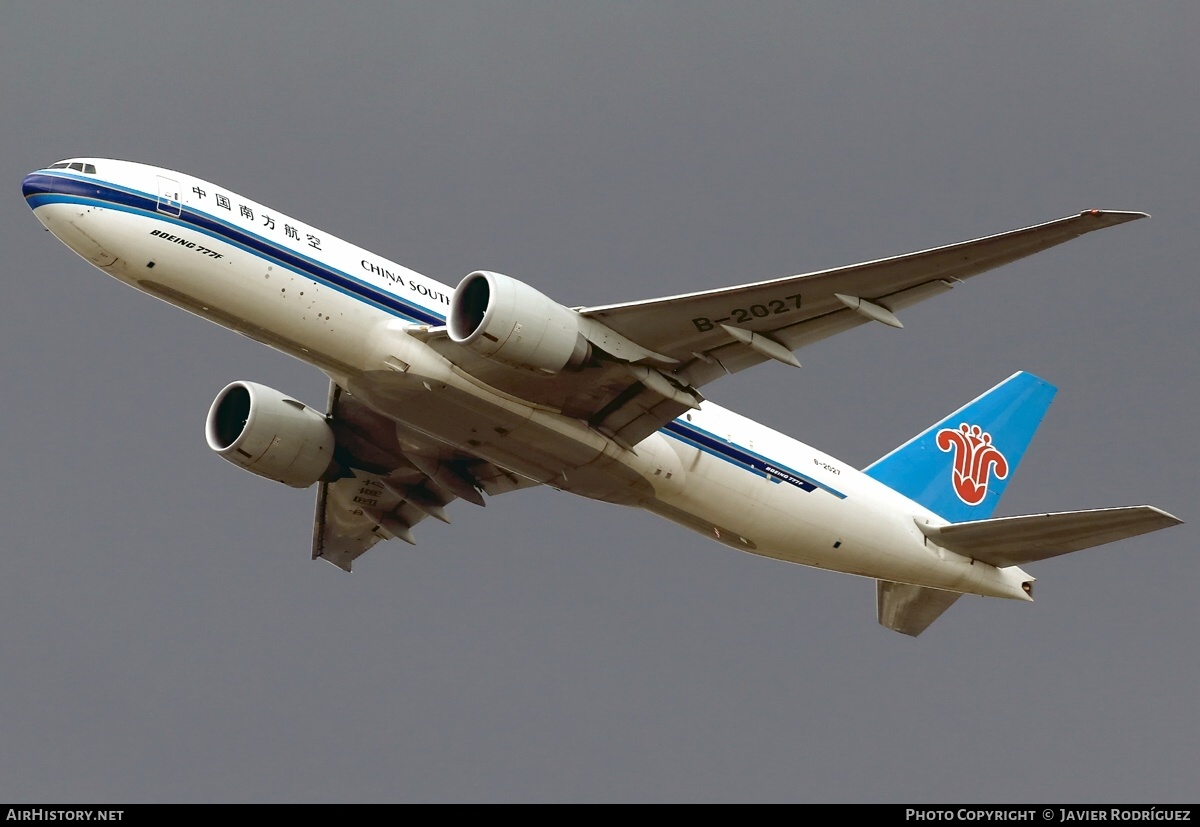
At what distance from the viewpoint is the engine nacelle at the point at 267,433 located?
3550 cm

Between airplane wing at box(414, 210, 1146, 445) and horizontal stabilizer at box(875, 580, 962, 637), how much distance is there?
960 cm

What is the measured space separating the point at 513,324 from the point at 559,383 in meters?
2.18

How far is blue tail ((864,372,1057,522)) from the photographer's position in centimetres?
3812

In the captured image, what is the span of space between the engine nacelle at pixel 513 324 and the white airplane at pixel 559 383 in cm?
4

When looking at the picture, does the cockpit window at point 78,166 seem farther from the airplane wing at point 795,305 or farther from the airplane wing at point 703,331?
the airplane wing at point 795,305

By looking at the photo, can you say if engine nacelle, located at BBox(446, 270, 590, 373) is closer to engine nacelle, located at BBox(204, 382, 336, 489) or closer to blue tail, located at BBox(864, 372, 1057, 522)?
engine nacelle, located at BBox(204, 382, 336, 489)

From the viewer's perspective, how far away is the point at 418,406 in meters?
31.4

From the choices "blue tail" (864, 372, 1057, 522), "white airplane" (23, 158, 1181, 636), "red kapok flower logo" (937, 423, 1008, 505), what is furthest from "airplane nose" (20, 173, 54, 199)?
"red kapok flower logo" (937, 423, 1008, 505)

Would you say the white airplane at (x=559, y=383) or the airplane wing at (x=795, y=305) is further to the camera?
the white airplane at (x=559, y=383)

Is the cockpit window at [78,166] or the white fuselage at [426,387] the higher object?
the cockpit window at [78,166]

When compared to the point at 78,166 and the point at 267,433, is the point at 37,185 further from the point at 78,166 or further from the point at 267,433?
the point at 267,433

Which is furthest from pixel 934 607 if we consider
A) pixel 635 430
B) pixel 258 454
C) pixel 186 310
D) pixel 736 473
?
pixel 186 310

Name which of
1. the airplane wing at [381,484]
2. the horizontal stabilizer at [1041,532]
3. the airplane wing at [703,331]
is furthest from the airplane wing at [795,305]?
the airplane wing at [381,484]

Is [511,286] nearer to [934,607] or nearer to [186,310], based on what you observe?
[186,310]
